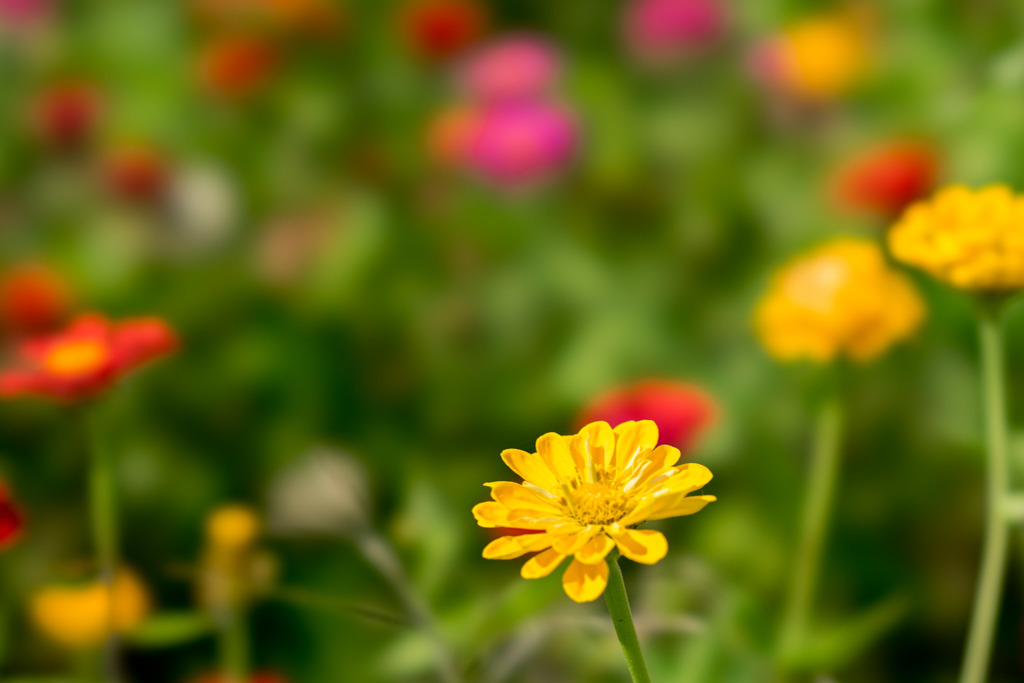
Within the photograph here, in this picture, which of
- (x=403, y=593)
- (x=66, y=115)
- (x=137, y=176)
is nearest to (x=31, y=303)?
(x=137, y=176)

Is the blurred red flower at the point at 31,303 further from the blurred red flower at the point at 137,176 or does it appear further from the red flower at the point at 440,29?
the red flower at the point at 440,29

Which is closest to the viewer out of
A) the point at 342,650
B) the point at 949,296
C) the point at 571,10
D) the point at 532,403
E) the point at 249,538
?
the point at 249,538

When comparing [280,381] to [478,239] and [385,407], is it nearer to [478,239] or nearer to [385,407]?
[385,407]

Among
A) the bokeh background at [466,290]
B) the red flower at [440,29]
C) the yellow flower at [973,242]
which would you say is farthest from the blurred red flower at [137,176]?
the yellow flower at [973,242]

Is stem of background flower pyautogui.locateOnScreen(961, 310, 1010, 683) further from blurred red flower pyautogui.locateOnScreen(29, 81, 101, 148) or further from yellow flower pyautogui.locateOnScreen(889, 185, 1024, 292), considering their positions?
blurred red flower pyautogui.locateOnScreen(29, 81, 101, 148)

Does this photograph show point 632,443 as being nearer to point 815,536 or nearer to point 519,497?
point 519,497

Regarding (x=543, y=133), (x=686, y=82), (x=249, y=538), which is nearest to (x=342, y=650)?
(x=249, y=538)
